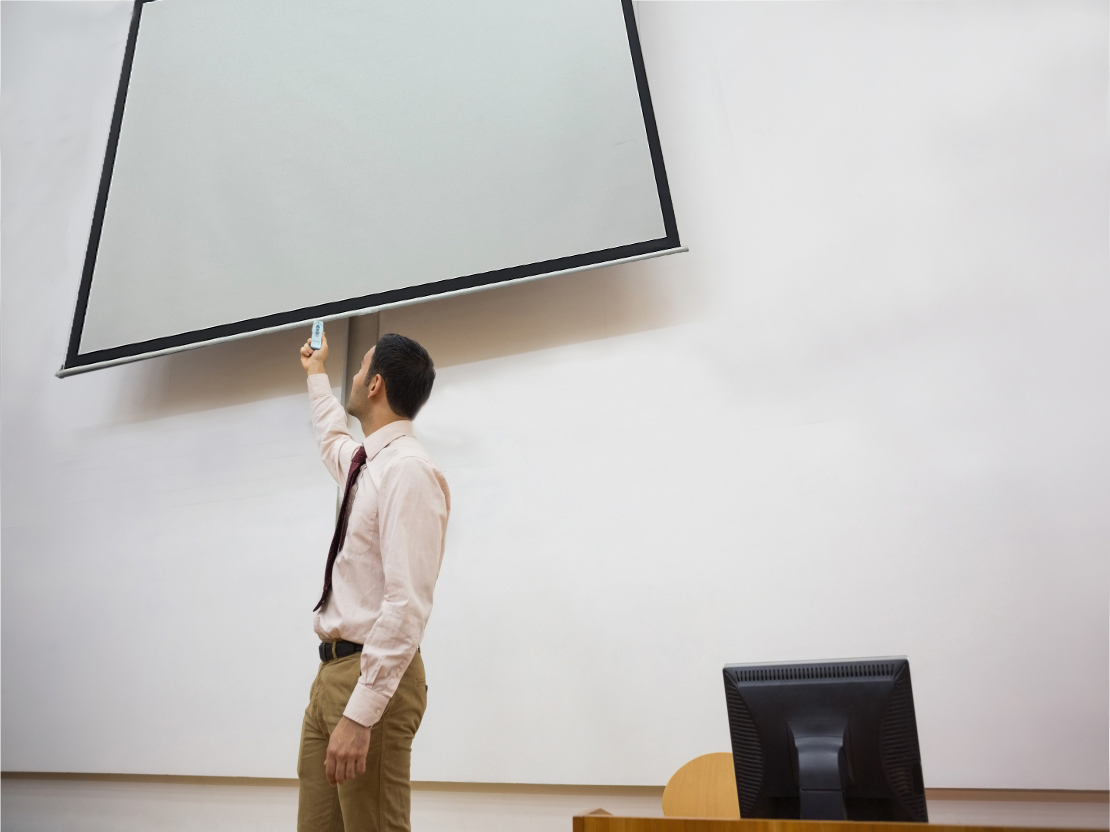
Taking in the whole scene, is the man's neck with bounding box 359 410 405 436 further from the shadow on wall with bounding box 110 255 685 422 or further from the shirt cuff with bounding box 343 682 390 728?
the shadow on wall with bounding box 110 255 685 422

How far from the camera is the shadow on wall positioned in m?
2.58

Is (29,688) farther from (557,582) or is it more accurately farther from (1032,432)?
(1032,432)

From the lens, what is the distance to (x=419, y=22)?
9.54 ft

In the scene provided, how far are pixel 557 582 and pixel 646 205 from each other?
1.19m

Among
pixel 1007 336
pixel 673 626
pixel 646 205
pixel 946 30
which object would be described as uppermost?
pixel 946 30

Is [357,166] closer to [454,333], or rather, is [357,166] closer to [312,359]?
[454,333]

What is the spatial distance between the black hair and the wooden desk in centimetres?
100

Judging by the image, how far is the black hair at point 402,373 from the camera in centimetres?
176

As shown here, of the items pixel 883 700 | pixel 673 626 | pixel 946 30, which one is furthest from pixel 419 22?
pixel 883 700

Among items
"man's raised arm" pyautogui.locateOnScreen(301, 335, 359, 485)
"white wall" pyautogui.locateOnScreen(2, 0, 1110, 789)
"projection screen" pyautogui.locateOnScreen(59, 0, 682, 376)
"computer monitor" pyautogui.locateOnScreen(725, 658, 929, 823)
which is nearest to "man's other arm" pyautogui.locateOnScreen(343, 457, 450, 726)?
"man's raised arm" pyautogui.locateOnScreen(301, 335, 359, 485)

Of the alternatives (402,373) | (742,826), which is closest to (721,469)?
(402,373)

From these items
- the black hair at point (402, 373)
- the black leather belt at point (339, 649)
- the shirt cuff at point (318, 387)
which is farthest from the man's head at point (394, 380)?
the black leather belt at point (339, 649)

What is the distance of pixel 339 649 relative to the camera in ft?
5.08

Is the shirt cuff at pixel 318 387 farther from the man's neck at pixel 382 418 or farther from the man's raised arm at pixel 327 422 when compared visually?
the man's neck at pixel 382 418
